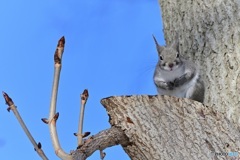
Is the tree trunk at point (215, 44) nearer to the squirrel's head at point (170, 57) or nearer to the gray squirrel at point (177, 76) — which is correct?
the gray squirrel at point (177, 76)

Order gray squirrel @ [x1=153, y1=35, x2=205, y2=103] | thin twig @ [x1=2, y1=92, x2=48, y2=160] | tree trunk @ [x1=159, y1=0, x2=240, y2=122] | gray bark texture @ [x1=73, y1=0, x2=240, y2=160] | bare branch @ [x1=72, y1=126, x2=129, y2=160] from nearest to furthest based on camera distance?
1. thin twig @ [x1=2, y1=92, x2=48, y2=160]
2. bare branch @ [x1=72, y1=126, x2=129, y2=160]
3. gray bark texture @ [x1=73, y1=0, x2=240, y2=160]
4. tree trunk @ [x1=159, y1=0, x2=240, y2=122]
5. gray squirrel @ [x1=153, y1=35, x2=205, y2=103]

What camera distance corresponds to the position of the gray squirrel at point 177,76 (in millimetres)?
4785

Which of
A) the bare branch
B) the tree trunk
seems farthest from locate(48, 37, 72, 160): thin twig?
the tree trunk

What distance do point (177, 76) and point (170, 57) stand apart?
7.8 inches

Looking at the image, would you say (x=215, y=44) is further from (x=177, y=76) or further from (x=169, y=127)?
(x=169, y=127)

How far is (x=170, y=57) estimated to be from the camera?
192 inches

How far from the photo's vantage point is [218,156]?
3412 mm

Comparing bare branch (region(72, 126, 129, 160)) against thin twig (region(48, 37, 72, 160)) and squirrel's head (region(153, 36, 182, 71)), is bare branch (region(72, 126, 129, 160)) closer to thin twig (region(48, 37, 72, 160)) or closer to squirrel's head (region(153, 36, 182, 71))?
thin twig (region(48, 37, 72, 160))

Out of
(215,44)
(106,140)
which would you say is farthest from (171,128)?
(215,44)

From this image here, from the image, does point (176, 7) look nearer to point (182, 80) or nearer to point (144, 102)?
point (182, 80)

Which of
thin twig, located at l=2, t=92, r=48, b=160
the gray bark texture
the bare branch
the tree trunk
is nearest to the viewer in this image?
thin twig, located at l=2, t=92, r=48, b=160

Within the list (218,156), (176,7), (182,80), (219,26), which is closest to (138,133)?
(218,156)

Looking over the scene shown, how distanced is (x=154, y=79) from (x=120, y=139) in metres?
1.58

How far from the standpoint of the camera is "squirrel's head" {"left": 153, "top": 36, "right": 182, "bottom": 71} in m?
4.84
